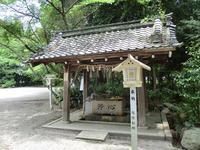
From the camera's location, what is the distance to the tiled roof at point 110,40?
25.1 ft

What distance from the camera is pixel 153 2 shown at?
1280cm

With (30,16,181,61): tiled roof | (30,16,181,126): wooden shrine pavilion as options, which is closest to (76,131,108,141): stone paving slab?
(30,16,181,126): wooden shrine pavilion

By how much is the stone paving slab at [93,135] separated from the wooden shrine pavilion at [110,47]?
143 centimetres

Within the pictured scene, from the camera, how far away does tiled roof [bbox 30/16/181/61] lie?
25.1 ft

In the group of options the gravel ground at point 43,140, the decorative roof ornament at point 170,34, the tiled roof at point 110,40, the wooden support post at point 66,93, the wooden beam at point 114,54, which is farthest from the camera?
the wooden support post at point 66,93

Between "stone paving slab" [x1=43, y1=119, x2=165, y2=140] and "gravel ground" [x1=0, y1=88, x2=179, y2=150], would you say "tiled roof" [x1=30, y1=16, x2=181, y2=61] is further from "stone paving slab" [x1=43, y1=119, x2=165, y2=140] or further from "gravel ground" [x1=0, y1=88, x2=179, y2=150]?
"gravel ground" [x1=0, y1=88, x2=179, y2=150]

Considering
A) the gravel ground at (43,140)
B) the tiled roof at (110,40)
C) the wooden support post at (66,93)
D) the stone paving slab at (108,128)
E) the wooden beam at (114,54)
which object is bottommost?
the gravel ground at (43,140)

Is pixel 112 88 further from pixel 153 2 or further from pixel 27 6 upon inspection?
pixel 27 6

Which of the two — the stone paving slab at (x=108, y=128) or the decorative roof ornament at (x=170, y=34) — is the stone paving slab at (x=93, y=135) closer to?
the stone paving slab at (x=108, y=128)

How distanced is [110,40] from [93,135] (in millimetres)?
3505

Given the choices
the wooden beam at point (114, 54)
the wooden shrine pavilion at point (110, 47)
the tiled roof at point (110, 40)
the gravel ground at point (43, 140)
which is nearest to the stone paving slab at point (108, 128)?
the gravel ground at point (43, 140)

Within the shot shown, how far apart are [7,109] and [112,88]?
6.12 metres

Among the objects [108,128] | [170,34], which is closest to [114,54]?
[170,34]

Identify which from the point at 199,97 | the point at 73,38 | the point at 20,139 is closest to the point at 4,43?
the point at 73,38
